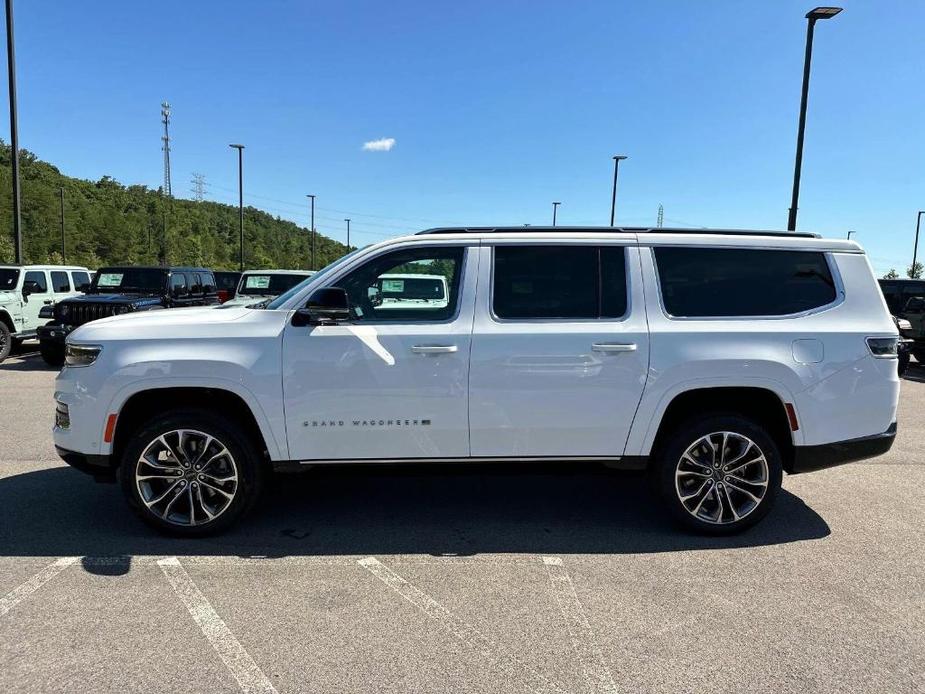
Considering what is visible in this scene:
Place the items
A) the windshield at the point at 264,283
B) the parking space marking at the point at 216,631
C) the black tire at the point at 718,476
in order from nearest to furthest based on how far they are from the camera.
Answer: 1. the parking space marking at the point at 216,631
2. the black tire at the point at 718,476
3. the windshield at the point at 264,283

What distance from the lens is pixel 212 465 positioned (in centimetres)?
396

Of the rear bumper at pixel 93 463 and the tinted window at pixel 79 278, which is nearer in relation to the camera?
the rear bumper at pixel 93 463

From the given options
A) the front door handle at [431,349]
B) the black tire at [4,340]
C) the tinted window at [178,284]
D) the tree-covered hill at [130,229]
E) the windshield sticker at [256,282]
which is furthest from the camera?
the tree-covered hill at [130,229]

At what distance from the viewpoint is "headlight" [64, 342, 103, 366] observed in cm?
385

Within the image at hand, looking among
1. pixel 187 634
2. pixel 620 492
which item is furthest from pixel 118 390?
pixel 620 492

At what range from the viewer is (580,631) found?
3.02 metres

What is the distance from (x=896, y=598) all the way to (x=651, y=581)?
4.21 feet

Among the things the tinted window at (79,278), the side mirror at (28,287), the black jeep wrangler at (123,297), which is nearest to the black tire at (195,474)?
the black jeep wrangler at (123,297)

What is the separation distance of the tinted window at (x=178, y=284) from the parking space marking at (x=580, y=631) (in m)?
11.0

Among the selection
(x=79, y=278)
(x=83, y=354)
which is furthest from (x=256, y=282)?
(x=83, y=354)

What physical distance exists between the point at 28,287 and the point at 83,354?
34.5 ft

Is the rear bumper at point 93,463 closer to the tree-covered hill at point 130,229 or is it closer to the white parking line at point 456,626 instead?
the white parking line at point 456,626

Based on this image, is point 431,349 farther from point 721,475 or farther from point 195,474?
point 721,475

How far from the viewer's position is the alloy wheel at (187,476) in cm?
391
